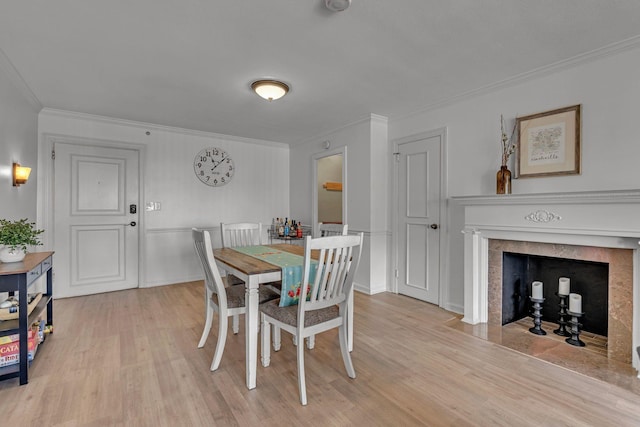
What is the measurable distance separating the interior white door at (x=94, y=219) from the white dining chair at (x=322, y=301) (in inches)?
120

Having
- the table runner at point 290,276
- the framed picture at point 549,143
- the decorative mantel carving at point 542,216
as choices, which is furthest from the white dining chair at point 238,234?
the framed picture at point 549,143

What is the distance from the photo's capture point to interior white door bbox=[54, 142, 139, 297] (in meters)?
3.82

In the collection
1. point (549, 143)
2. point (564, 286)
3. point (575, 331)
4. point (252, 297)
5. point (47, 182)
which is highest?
point (549, 143)

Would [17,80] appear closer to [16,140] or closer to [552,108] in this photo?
[16,140]

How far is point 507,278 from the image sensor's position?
2.94m

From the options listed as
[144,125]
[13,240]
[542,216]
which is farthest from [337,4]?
[144,125]

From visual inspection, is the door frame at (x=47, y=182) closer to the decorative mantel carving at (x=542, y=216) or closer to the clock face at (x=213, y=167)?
the clock face at (x=213, y=167)

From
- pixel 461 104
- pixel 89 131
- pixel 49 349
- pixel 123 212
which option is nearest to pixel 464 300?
pixel 461 104

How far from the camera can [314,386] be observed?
1.95 metres

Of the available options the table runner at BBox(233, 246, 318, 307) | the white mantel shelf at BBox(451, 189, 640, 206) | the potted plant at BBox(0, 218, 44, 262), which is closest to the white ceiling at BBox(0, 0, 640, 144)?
the white mantel shelf at BBox(451, 189, 640, 206)

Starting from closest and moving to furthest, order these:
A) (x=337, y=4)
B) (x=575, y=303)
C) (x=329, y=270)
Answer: (x=337, y=4), (x=329, y=270), (x=575, y=303)

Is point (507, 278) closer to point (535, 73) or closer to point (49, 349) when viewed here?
point (535, 73)

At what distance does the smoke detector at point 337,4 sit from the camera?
5.78ft

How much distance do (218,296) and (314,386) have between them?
0.86 meters
